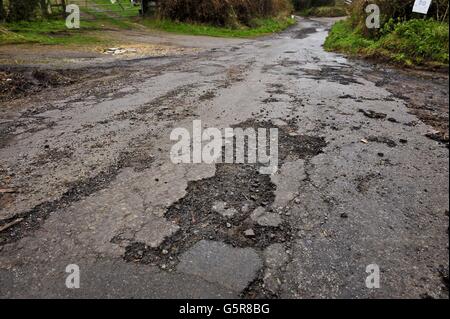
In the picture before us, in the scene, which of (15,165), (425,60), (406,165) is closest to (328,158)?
(406,165)

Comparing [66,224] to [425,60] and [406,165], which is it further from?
[425,60]

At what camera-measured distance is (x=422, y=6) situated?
10109 mm

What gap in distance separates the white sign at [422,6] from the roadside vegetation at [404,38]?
0.92ft

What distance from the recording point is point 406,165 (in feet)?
12.2

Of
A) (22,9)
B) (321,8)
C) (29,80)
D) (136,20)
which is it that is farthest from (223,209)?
(321,8)

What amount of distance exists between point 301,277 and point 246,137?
2.44 m

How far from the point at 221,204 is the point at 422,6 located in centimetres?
1061

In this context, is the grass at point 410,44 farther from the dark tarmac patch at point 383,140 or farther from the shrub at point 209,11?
the shrub at point 209,11

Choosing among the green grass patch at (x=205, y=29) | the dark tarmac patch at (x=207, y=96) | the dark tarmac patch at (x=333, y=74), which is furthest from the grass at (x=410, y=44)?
the green grass patch at (x=205, y=29)

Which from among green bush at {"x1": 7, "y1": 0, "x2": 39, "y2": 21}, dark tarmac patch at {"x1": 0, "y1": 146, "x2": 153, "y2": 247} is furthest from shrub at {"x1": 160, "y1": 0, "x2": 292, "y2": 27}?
dark tarmac patch at {"x1": 0, "y1": 146, "x2": 153, "y2": 247}

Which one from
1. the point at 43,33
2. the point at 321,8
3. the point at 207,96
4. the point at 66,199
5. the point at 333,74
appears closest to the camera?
the point at 66,199

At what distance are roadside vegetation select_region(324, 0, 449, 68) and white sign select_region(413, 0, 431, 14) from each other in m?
0.28

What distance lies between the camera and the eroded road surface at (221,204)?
222 cm
